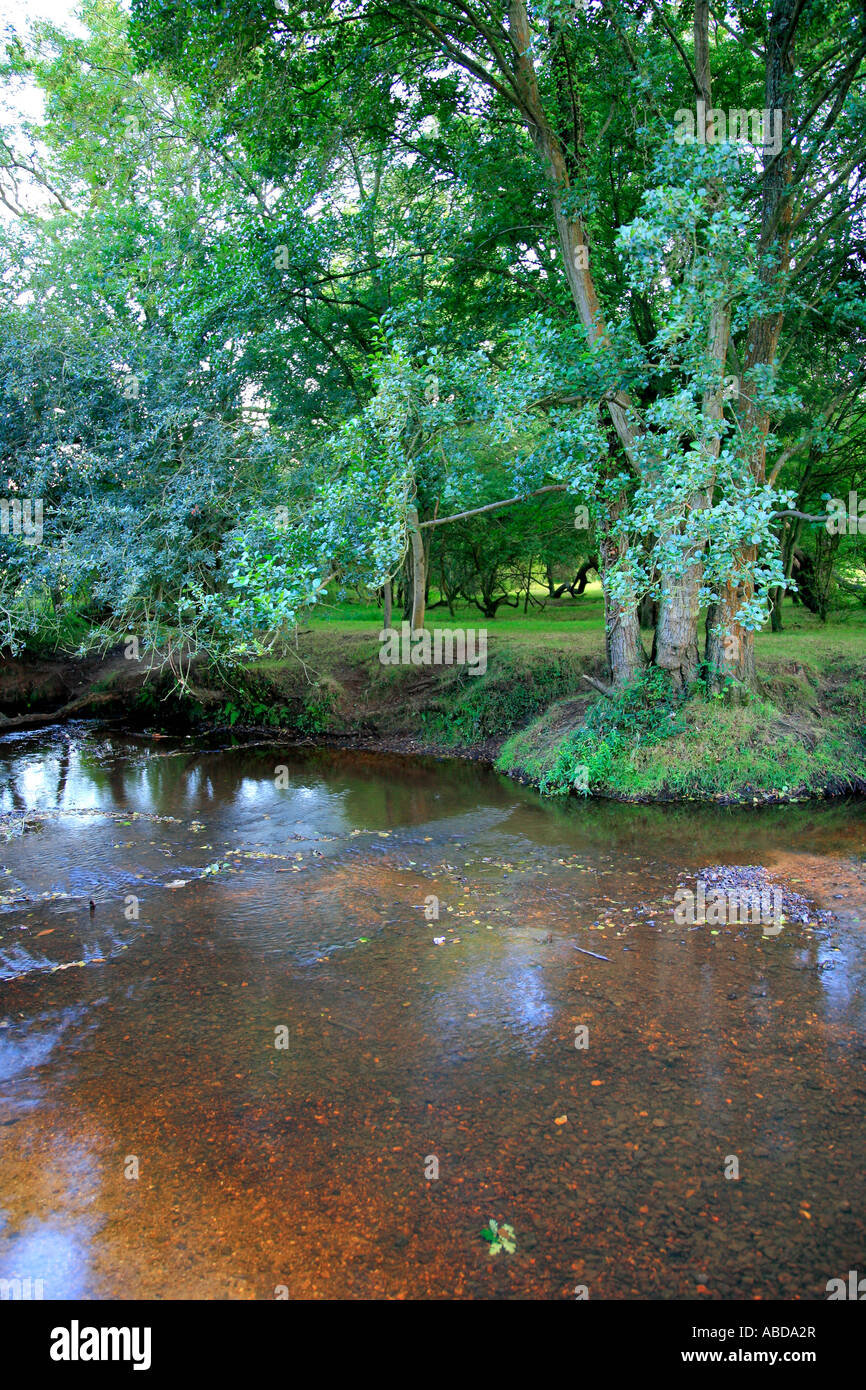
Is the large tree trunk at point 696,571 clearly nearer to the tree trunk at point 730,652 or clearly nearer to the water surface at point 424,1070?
the tree trunk at point 730,652

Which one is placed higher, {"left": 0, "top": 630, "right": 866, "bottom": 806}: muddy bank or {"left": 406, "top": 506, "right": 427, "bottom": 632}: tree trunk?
{"left": 406, "top": 506, "right": 427, "bottom": 632}: tree trunk

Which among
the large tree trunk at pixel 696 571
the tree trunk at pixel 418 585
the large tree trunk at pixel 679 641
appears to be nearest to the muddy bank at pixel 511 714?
the large tree trunk at pixel 679 641

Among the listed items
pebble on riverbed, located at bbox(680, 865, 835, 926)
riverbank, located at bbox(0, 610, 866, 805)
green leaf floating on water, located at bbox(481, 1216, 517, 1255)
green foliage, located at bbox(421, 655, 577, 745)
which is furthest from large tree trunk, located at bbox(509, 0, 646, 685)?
green leaf floating on water, located at bbox(481, 1216, 517, 1255)

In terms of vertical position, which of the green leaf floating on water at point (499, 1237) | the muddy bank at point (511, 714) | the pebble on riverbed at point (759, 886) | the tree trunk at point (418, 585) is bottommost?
the green leaf floating on water at point (499, 1237)

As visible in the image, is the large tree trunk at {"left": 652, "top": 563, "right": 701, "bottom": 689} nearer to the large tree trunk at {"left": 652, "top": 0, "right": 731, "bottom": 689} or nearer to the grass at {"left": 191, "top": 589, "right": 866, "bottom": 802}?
the large tree trunk at {"left": 652, "top": 0, "right": 731, "bottom": 689}

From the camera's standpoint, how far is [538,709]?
13945mm

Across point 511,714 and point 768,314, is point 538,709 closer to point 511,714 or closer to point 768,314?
point 511,714

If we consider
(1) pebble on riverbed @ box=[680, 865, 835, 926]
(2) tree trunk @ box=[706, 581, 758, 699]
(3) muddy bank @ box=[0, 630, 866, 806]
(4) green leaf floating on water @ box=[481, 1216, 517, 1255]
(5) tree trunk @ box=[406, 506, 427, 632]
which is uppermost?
(5) tree trunk @ box=[406, 506, 427, 632]

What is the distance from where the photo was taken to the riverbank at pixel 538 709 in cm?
1134

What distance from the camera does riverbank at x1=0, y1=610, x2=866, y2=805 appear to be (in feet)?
37.2

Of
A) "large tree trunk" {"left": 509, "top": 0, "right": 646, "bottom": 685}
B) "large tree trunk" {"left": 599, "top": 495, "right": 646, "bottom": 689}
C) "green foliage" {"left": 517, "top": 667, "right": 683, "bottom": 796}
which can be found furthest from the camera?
"large tree trunk" {"left": 599, "top": 495, "right": 646, "bottom": 689}

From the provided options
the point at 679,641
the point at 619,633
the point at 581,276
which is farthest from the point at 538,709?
the point at 581,276
